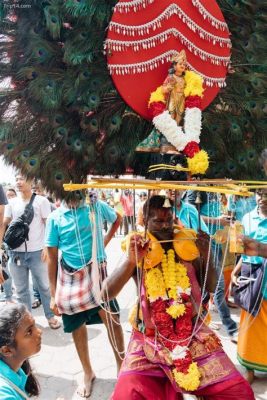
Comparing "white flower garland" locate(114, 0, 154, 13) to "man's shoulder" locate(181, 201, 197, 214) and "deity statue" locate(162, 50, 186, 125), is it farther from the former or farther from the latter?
"man's shoulder" locate(181, 201, 197, 214)

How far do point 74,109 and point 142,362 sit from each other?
1.58 m

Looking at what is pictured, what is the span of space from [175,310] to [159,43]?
1637 millimetres

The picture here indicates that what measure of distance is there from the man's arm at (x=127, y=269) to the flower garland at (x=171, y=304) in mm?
155

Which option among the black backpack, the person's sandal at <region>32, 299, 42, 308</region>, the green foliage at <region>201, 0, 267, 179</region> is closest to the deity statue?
the green foliage at <region>201, 0, 267, 179</region>

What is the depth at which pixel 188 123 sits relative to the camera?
2393 mm

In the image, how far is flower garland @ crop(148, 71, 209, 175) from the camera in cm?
235

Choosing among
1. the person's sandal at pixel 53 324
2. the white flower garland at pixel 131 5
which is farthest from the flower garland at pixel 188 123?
the person's sandal at pixel 53 324

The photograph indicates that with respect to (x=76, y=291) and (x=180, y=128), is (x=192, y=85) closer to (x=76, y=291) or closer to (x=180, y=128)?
(x=180, y=128)

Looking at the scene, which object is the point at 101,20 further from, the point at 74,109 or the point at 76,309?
the point at 76,309

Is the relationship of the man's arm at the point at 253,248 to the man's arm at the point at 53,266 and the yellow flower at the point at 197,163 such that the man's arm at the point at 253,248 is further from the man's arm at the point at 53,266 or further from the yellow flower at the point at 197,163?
the man's arm at the point at 53,266

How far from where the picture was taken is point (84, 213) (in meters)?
3.71

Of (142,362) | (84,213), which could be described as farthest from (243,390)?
(84,213)

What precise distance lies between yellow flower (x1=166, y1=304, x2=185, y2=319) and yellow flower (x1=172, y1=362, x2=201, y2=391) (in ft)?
1.06

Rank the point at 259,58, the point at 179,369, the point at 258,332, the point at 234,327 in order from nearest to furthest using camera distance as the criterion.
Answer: the point at 179,369 → the point at 259,58 → the point at 258,332 → the point at 234,327
